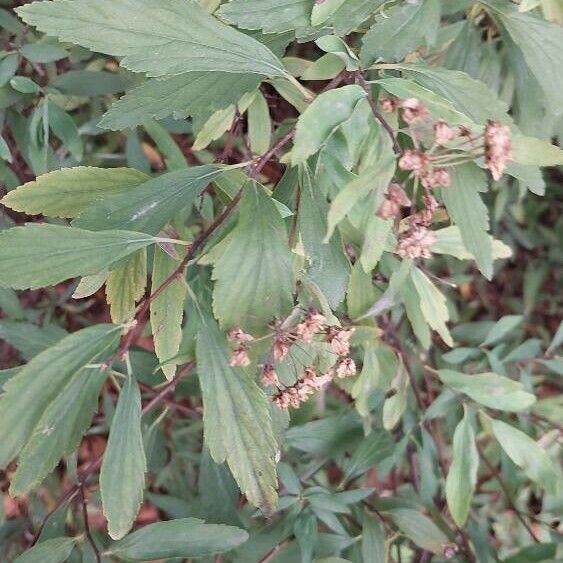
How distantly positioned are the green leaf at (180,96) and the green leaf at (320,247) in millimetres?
106

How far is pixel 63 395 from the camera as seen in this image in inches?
26.0

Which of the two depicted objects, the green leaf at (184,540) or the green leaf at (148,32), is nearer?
the green leaf at (148,32)

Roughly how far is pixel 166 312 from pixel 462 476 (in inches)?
20.3

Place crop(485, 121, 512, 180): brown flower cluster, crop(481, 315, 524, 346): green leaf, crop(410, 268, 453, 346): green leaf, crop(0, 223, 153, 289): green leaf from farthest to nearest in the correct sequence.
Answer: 1. crop(481, 315, 524, 346): green leaf
2. crop(410, 268, 453, 346): green leaf
3. crop(0, 223, 153, 289): green leaf
4. crop(485, 121, 512, 180): brown flower cluster

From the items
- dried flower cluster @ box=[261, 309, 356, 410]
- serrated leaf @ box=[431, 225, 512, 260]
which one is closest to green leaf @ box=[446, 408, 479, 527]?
serrated leaf @ box=[431, 225, 512, 260]

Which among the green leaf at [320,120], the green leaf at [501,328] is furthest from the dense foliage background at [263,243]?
the green leaf at [501,328]

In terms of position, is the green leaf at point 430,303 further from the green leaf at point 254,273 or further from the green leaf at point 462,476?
the green leaf at point 254,273

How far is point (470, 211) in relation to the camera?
65 centimetres

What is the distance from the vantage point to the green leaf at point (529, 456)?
1.01 metres

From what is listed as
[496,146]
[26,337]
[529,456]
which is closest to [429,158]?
[496,146]

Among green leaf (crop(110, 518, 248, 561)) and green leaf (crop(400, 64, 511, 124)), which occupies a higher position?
green leaf (crop(400, 64, 511, 124))

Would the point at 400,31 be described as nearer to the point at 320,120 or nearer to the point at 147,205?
the point at 320,120

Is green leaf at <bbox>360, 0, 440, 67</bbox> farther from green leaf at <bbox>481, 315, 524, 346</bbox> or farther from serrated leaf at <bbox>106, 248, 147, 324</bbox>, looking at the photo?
green leaf at <bbox>481, 315, 524, 346</bbox>

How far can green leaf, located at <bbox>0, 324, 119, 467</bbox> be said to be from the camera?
0.64m
